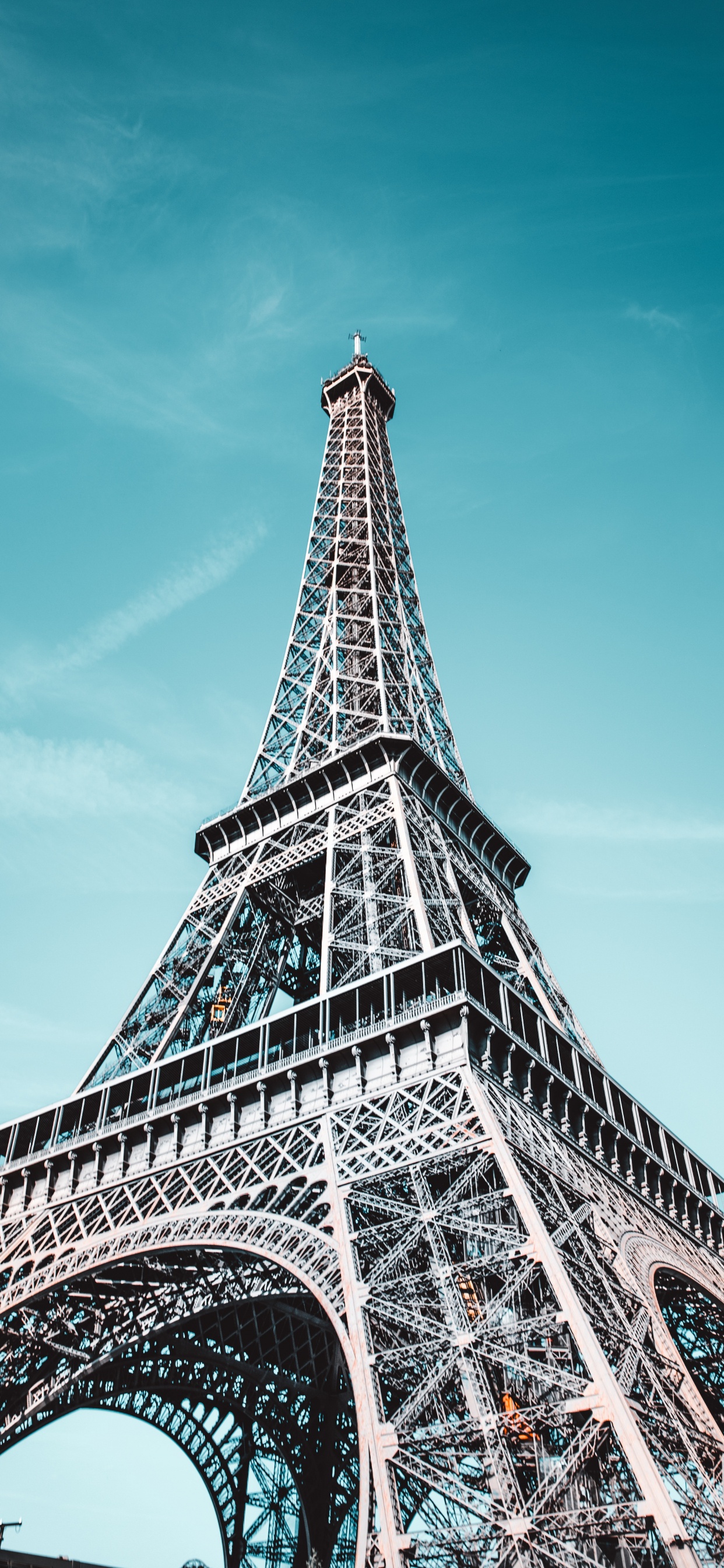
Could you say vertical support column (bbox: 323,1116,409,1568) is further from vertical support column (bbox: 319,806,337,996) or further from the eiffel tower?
vertical support column (bbox: 319,806,337,996)

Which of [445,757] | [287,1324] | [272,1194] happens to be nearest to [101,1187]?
[272,1194]

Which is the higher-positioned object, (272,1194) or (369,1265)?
(272,1194)

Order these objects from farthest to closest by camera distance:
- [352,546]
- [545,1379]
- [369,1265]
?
1. [352,546]
2. [369,1265]
3. [545,1379]

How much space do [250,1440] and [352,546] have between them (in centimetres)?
3758

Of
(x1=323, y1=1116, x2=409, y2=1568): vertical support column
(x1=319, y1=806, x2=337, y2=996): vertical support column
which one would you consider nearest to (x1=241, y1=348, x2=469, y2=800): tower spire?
(x1=319, y1=806, x2=337, y2=996): vertical support column

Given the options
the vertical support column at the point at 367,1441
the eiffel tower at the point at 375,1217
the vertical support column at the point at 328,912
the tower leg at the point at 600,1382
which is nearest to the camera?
the tower leg at the point at 600,1382

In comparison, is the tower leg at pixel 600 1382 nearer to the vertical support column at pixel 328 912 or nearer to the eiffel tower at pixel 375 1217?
the eiffel tower at pixel 375 1217

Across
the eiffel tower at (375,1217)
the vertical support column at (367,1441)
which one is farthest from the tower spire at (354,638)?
the vertical support column at (367,1441)

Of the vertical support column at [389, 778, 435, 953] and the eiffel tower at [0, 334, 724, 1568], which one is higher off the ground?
the vertical support column at [389, 778, 435, 953]

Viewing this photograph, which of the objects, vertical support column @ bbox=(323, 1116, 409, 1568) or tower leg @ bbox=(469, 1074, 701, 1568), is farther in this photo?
vertical support column @ bbox=(323, 1116, 409, 1568)

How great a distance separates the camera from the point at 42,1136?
3133 cm

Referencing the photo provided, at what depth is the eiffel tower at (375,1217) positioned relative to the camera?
650 inches

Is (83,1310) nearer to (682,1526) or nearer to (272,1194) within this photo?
(272,1194)

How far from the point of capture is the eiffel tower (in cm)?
1650
